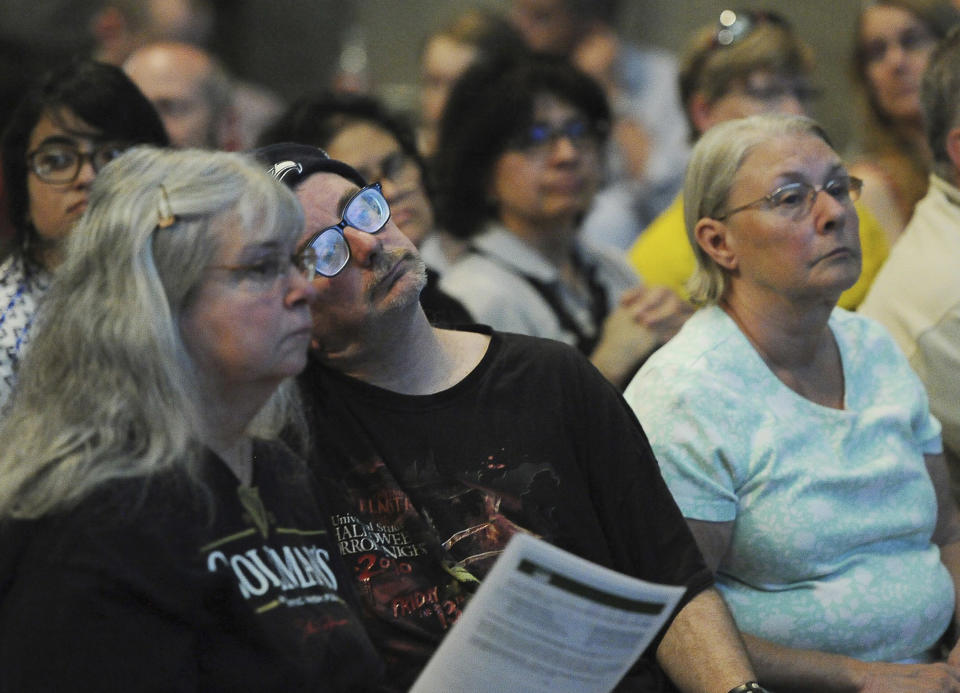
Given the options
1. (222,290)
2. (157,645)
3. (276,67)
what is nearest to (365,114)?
(222,290)

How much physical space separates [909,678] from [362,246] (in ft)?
4.38

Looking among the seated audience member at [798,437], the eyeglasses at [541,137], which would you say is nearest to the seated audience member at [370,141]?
the eyeglasses at [541,137]

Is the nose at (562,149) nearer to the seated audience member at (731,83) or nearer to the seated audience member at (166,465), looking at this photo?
the seated audience member at (731,83)

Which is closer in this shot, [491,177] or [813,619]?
[813,619]

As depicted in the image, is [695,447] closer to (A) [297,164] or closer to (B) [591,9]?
(A) [297,164]

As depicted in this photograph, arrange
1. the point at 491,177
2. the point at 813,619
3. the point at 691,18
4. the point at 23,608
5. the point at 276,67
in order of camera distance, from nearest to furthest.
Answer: the point at 23,608
the point at 813,619
the point at 491,177
the point at 691,18
the point at 276,67

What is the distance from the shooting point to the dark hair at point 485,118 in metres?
3.87

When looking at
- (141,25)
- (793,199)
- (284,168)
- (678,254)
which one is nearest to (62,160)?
(284,168)

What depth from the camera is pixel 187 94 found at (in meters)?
4.53

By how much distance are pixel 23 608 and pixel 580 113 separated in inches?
107

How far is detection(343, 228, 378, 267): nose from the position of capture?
7.06ft

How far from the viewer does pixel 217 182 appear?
1801 millimetres

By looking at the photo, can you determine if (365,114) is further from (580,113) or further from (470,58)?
(470,58)

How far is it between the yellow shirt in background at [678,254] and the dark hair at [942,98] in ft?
1.39
